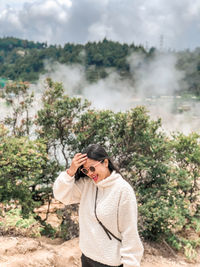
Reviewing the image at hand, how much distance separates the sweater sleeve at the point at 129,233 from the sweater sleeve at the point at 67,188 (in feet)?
1.08

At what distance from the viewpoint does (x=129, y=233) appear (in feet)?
4.99

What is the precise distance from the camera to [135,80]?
51.9 meters

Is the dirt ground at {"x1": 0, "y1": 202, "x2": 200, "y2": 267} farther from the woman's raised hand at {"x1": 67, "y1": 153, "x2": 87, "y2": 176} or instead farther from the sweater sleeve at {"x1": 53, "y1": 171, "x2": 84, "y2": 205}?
the woman's raised hand at {"x1": 67, "y1": 153, "x2": 87, "y2": 176}

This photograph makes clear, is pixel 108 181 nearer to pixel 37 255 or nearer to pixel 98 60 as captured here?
pixel 37 255

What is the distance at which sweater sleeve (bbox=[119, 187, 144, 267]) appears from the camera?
152 cm

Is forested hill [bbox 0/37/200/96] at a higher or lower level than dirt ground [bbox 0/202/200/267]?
higher

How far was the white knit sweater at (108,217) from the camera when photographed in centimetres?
152

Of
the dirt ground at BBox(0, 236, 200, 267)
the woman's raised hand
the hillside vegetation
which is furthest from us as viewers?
the hillside vegetation

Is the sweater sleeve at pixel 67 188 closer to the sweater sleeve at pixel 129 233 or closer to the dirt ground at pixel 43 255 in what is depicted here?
the sweater sleeve at pixel 129 233

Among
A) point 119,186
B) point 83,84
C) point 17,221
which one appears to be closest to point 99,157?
point 119,186

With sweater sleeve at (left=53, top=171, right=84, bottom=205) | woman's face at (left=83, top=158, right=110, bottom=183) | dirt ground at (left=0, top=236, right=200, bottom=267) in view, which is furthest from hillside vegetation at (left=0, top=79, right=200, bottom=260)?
woman's face at (left=83, top=158, right=110, bottom=183)

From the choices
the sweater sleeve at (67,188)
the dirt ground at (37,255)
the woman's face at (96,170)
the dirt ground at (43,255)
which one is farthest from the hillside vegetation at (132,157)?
the woman's face at (96,170)

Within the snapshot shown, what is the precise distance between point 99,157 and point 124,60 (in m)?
53.8

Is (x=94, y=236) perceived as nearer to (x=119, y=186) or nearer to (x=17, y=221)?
(x=119, y=186)
